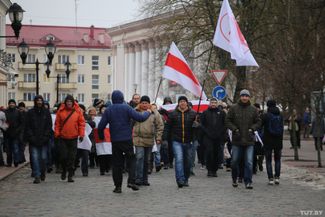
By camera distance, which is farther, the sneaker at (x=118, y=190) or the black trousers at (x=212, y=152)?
the black trousers at (x=212, y=152)

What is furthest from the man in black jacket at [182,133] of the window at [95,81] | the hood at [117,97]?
the window at [95,81]

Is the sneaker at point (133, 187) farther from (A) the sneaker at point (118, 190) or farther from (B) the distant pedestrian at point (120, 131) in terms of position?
(A) the sneaker at point (118, 190)

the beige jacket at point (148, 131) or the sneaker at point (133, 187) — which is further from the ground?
the beige jacket at point (148, 131)

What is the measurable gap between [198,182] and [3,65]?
33.8m

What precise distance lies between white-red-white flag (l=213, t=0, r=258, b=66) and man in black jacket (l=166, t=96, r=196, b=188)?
2237 mm

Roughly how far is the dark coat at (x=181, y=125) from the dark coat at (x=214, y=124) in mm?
2653

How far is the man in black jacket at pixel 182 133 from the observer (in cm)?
1692

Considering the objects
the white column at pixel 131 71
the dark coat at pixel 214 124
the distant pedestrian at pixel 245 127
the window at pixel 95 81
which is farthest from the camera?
the window at pixel 95 81

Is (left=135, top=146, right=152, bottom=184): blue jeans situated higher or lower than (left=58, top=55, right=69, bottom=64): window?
lower

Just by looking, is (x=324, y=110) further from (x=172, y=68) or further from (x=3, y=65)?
(x=3, y=65)

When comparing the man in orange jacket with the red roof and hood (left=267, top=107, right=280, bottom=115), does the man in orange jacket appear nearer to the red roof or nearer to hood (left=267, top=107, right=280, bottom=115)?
hood (left=267, top=107, right=280, bottom=115)

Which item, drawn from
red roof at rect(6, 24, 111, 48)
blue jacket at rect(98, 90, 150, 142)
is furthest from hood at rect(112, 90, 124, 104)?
red roof at rect(6, 24, 111, 48)

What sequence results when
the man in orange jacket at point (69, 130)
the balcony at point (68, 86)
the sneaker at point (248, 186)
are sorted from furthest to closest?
1. the balcony at point (68, 86)
2. the man in orange jacket at point (69, 130)
3. the sneaker at point (248, 186)

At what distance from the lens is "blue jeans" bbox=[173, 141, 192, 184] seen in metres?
16.6
